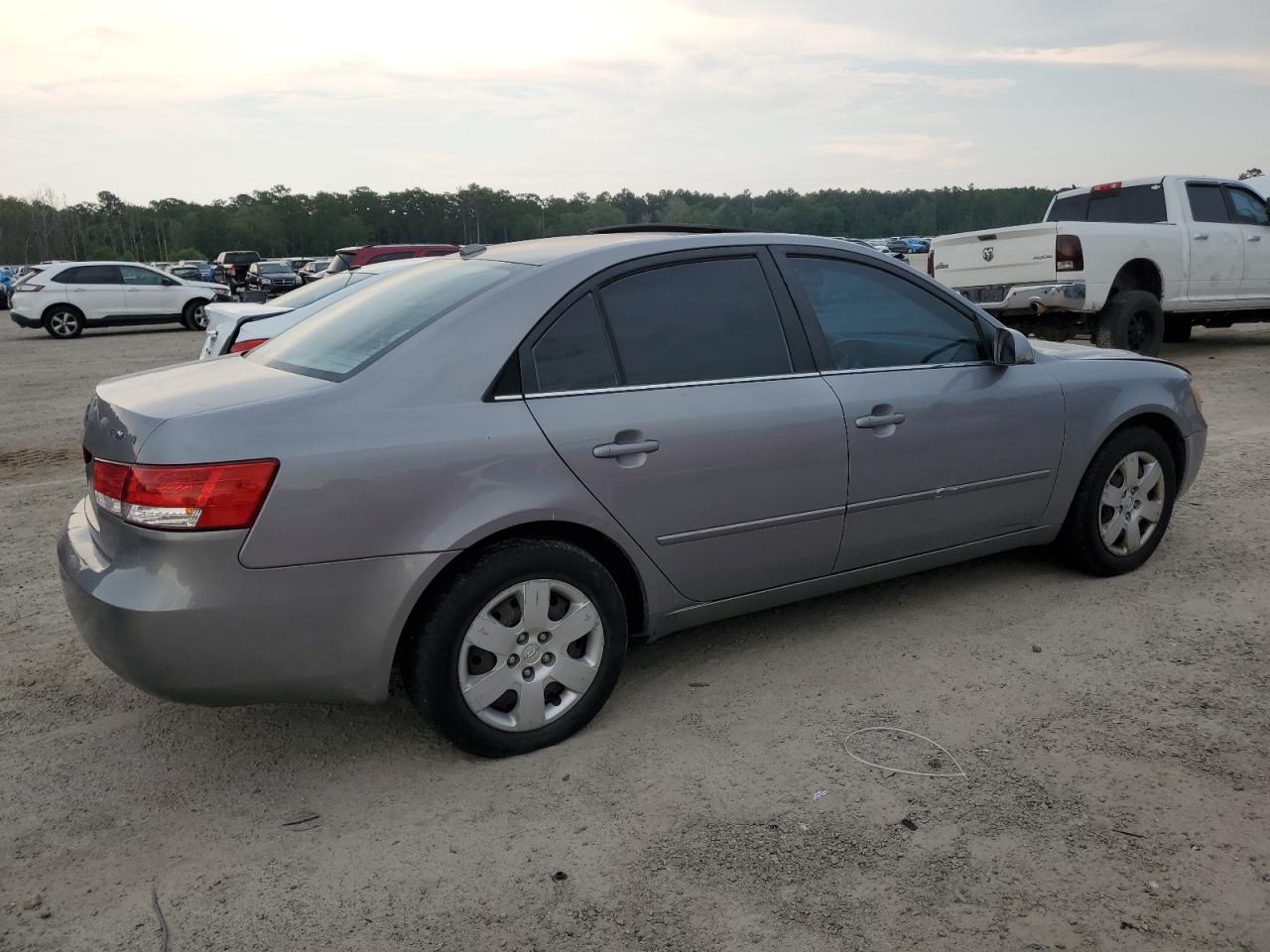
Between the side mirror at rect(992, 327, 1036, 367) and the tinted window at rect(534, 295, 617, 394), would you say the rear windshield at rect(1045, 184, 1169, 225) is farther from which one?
the tinted window at rect(534, 295, 617, 394)

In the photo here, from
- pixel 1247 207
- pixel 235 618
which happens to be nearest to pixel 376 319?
pixel 235 618

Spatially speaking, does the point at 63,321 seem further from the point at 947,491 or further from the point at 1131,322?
the point at 947,491

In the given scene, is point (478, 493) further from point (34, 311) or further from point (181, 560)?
point (34, 311)

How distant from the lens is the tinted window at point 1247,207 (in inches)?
464

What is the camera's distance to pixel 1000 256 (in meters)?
10.6

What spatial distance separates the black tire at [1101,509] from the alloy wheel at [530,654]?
7.89ft

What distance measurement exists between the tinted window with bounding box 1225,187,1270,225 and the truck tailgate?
2896mm

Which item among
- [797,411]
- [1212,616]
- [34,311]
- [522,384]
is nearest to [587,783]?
[522,384]

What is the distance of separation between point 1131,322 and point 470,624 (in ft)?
31.6

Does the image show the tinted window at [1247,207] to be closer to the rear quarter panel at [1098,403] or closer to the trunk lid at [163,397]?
the rear quarter panel at [1098,403]

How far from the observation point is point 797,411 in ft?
11.8

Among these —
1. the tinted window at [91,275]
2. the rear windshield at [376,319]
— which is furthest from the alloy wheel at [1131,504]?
the tinted window at [91,275]

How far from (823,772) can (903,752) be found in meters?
0.29

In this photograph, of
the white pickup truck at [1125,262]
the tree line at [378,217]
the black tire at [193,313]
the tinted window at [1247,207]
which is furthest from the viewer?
the tree line at [378,217]
